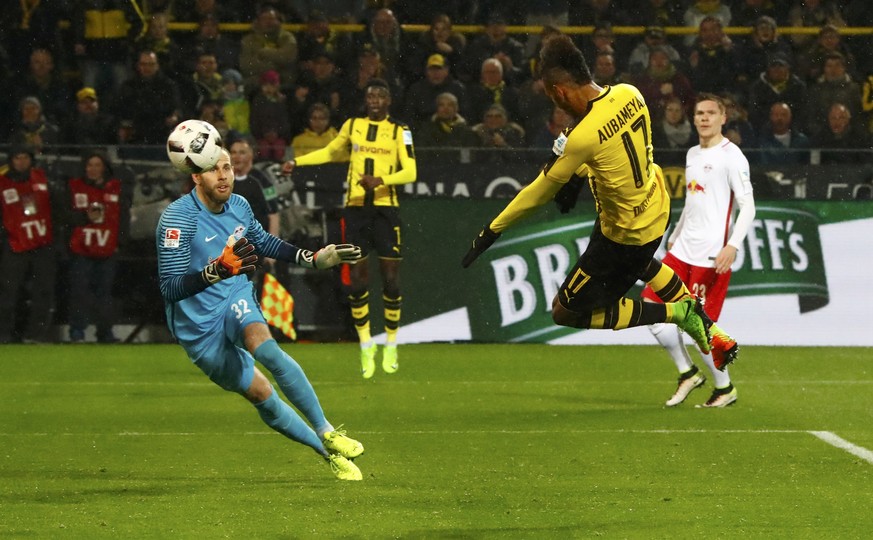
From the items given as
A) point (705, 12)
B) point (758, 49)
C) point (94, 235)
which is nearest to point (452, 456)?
point (94, 235)

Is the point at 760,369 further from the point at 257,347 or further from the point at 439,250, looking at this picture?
the point at 257,347

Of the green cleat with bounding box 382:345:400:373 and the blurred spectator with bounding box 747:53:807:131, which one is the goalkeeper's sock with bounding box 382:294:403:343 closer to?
the green cleat with bounding box 382:345:400:373

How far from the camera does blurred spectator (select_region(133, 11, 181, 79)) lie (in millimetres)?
18203

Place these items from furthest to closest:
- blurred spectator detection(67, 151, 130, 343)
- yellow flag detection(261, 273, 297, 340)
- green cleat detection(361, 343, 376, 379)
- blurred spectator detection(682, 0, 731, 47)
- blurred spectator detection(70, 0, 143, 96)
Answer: blurred spectator detection(682, 0, 731, 47), blurred spectator detection(70, 0, 143, 96), blurred spectator detection(67, 151, 130, 343), yellow flag detection(261, 273, 297, 340), green cleat detection(361, 343, 376, 379)

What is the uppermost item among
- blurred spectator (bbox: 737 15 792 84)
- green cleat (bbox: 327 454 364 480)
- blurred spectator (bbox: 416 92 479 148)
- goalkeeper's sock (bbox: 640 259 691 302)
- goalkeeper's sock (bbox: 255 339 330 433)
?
blurred spectator (bbox: 737 15 792 84)

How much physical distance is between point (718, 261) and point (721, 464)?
7.95 ft

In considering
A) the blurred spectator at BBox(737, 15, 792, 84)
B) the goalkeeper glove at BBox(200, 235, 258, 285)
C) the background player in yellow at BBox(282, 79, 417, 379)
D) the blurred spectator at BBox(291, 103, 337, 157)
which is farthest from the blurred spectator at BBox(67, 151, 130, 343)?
the goalkeeper glove at BBox(200, 235, 258, 285)

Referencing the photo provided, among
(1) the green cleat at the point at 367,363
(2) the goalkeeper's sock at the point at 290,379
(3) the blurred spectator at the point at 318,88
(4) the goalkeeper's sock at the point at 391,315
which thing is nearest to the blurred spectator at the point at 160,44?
(3) the blurred spectator at the point at 318,88

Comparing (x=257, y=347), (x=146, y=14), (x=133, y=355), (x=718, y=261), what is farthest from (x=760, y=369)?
(x=146, y=14)

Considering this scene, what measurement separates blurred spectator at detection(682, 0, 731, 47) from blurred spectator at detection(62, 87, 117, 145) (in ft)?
26.9

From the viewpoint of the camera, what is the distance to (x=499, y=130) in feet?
54.7

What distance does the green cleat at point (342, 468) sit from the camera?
24.3 feet

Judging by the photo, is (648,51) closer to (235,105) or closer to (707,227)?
(235,105)

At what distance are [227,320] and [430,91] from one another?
417 inches
